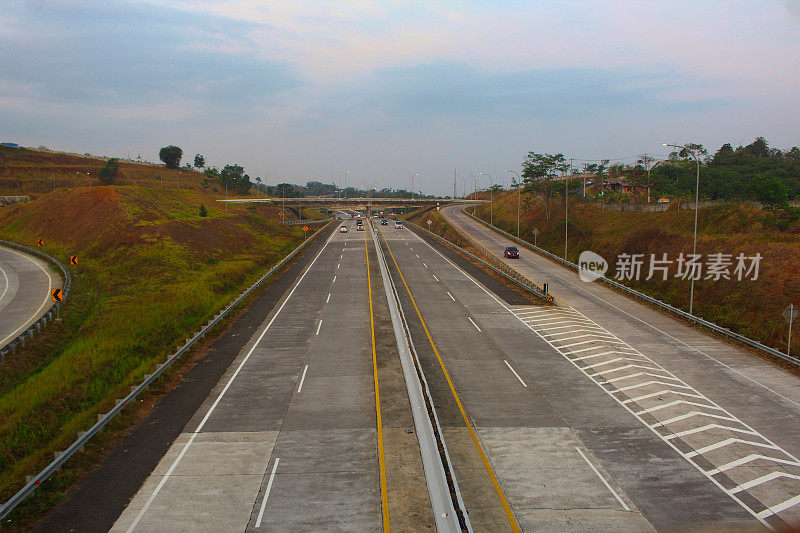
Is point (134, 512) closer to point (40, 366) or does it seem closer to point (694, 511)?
point (694, 511)

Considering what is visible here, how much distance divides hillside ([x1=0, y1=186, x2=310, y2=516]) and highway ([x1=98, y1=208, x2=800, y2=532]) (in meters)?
4.99

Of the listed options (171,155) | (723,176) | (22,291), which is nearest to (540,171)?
(723,176)

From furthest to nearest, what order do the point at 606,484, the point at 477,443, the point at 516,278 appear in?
1. the point at 516,278
2. the point at 477,443
3. the point at 606,484

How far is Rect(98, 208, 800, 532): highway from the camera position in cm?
1286

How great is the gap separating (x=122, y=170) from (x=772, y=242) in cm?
15345

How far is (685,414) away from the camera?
19.5m

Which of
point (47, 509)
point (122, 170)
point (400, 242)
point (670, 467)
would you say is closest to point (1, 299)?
point (47, 509)

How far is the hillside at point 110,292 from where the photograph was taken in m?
19.8

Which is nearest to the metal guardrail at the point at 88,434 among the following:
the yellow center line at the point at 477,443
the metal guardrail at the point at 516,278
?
the yellow center line at the point at 477,443

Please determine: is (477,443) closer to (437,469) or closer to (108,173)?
(437,469)

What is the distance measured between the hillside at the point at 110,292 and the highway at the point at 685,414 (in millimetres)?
16756

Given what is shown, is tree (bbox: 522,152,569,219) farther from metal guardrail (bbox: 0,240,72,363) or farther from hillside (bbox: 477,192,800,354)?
metal guardrail (bbox: 0,240,72,363)

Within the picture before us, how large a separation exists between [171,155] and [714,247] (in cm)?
16659

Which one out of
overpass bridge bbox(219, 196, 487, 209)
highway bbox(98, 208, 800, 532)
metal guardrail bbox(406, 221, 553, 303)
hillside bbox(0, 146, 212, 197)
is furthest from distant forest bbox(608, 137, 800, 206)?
hillside bbox(0, 146, 212, 197)
